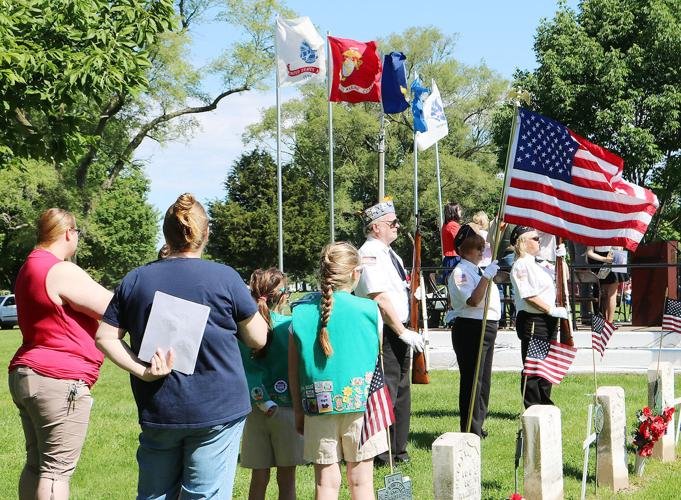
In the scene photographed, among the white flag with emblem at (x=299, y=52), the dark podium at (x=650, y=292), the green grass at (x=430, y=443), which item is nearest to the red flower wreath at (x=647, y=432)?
the green grass at (x=430, y=443)

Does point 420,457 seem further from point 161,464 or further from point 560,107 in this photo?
point 560,107

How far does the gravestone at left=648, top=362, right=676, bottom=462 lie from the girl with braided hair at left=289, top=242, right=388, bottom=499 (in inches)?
143

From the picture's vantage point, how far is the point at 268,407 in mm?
5547

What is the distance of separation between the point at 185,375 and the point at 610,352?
1031 centimetres

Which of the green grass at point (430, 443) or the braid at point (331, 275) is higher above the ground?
the braid at point (331, 275)

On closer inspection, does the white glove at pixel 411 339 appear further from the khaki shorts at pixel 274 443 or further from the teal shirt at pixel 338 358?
the teal shirt at pixel 338 358

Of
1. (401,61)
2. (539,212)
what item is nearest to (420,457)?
(539,212)

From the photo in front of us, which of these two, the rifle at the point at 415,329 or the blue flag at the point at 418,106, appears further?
the blue flag at the point at 418,106

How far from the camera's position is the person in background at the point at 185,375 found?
4.03 m

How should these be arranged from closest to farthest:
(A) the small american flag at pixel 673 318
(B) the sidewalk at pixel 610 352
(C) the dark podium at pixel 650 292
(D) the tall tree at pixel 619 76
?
(A) the small american flag at pixel 673 318
(B) the sidewalk at pixel 610 352
(C) the dark podium at pixel 650 292
(D) the tall tree at pixel 619 76

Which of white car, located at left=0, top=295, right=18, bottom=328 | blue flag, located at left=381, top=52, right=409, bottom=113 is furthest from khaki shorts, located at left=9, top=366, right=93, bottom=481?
white car, located at left=0, top=295, right=18, bottom=328

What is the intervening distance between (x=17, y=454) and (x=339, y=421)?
478 centimetres

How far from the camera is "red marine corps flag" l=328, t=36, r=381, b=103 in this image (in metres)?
21.9

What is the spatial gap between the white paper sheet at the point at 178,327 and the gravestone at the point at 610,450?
3.90 meters
